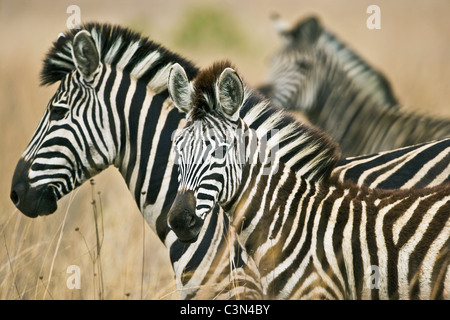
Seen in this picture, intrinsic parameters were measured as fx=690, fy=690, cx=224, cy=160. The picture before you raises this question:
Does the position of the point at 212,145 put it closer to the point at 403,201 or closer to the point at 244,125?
the point at 244,125

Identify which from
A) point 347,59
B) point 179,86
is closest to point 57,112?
point 179,86

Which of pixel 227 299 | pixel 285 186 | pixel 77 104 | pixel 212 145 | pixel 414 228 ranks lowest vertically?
pixel 227 299

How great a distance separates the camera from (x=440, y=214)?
4.40 m

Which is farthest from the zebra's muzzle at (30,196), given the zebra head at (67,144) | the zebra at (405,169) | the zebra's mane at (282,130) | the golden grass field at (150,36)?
the zebra at (405,169)

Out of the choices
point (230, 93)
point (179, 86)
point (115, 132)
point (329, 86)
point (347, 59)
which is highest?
point (347, 59)

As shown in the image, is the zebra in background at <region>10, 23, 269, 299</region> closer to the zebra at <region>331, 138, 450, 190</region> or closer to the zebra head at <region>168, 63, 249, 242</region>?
the zebra head at <region>168, 63, 249, 242</region>

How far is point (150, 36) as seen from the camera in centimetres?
1013

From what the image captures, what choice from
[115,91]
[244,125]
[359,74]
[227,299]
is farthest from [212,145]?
[359,74]

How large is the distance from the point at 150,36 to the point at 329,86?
3405 millimetres

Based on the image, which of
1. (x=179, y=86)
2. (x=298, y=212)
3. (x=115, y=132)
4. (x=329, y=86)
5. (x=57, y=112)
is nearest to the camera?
(x=298, y=212)

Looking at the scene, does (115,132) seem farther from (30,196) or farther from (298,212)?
(298,212)

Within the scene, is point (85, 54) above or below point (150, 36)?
below

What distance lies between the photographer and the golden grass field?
301 inches

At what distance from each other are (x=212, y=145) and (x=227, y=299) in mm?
1234
